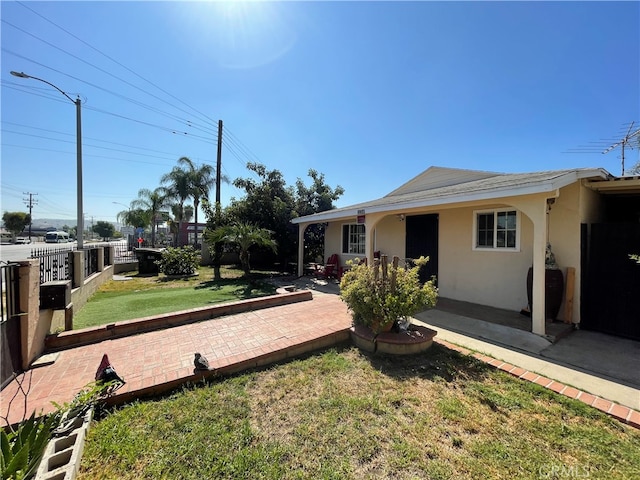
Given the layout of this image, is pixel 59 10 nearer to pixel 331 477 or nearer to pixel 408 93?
pixel 408 93

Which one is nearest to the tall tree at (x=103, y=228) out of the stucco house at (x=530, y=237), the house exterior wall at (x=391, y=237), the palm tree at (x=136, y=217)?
the palm tree at (x=136, y=217)

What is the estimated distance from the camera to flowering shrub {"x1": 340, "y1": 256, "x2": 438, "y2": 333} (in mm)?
4172

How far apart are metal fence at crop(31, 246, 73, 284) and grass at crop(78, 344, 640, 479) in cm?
435

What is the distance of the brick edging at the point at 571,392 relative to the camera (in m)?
2.72

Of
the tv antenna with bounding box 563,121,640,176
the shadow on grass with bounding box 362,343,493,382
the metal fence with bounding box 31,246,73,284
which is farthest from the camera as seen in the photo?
the tv antenna with bounding box 563,121,640,176

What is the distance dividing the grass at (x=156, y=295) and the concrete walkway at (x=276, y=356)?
1535 mm

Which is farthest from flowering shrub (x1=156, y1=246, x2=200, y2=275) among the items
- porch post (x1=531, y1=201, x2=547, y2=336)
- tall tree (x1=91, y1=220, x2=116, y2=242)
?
tall tree (x1=91, y1=220, x2=116, y2=242)

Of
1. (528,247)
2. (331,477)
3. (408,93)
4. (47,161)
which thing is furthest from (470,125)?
(47,161)

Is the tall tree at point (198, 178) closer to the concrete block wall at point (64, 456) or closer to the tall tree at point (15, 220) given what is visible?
the concrete block wall at point (64, 456)

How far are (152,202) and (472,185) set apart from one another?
30.7 meters

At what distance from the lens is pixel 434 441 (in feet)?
7.89

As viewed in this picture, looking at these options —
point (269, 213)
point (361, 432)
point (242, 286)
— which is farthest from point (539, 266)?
point (269, 213)

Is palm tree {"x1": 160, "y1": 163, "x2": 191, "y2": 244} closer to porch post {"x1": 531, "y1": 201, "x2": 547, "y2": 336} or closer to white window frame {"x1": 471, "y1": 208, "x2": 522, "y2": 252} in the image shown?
white window frame {"x1": 471, "y1": 208, "x2": 522, "y2": 252}

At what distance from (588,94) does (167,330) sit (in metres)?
14.3
